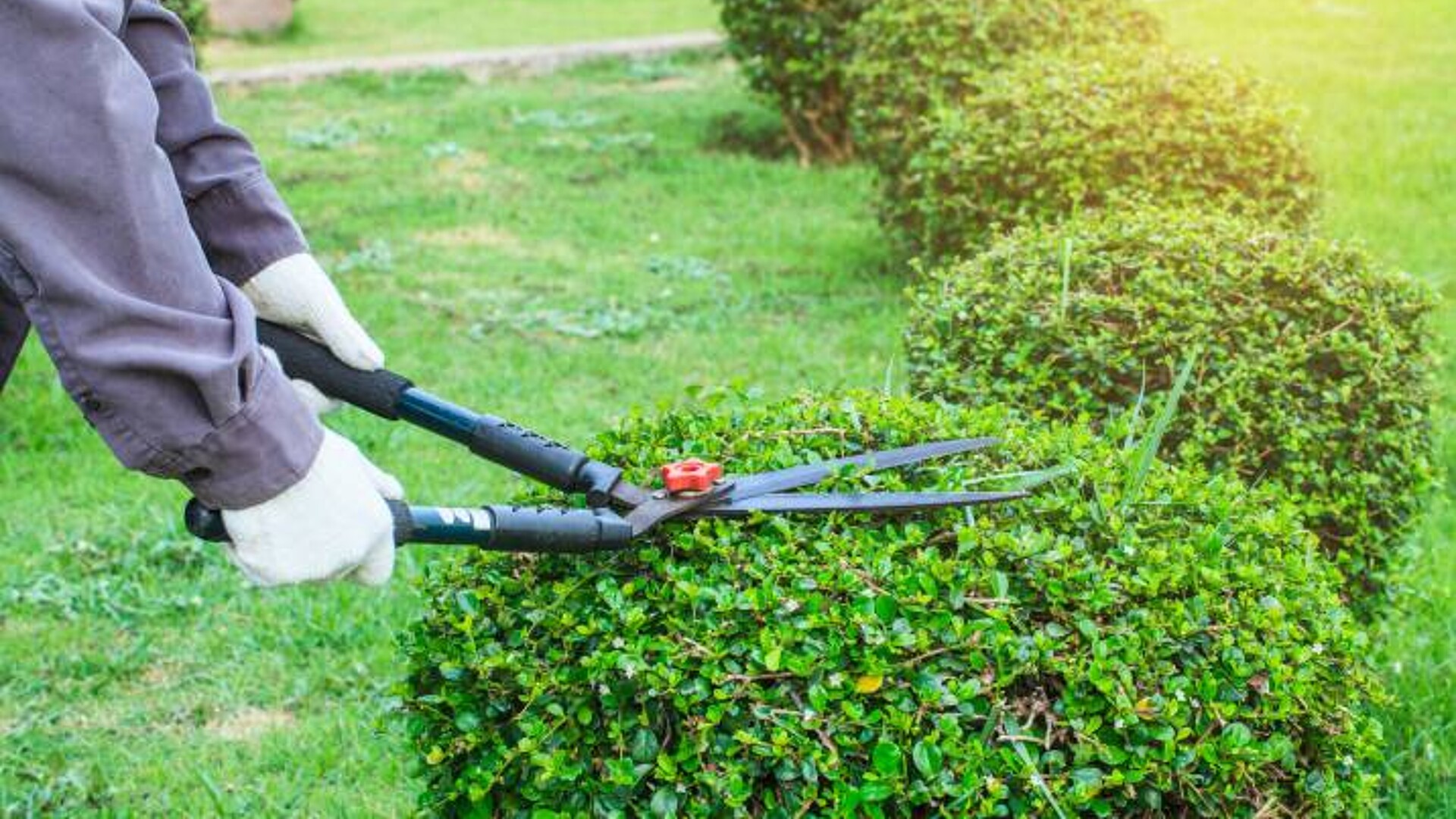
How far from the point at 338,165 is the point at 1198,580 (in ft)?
24.9

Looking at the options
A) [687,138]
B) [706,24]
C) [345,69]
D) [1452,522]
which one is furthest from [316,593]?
[706,24]

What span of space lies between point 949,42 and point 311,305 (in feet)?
16.1

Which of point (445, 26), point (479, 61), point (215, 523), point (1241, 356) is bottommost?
point (445, 26)

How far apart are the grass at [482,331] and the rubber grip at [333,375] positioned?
48 cm

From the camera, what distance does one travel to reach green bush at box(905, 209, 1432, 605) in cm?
344

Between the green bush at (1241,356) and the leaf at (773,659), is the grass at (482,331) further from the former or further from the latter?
the leaf at (773,659)

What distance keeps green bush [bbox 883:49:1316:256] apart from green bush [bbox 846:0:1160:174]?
36.5 inches

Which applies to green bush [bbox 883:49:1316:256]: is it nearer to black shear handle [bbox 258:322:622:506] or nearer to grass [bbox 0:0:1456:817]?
grass [bbox 0:0:1456:817]

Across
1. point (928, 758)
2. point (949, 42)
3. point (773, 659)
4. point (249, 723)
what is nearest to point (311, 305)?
point (773, 659)

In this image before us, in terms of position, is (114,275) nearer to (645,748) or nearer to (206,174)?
(206,174)

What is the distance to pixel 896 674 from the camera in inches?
85.0

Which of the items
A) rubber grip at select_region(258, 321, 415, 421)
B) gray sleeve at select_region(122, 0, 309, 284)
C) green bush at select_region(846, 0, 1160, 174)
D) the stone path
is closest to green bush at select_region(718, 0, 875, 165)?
green bush at select_region(846, 0, 1160, 174)

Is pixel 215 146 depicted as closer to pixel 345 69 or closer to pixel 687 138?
pixel 687 138

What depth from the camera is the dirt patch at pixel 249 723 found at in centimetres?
365
